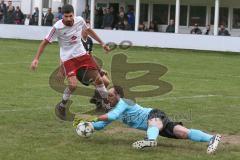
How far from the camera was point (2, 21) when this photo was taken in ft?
148

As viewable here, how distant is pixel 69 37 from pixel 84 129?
2568mm

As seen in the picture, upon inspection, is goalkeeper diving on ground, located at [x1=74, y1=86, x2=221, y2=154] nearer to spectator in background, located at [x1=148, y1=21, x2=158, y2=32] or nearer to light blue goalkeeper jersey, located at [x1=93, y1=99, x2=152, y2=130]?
light blue goalkeeper jersey, located at [x1=93, y1=99, x2=152, y2=130]

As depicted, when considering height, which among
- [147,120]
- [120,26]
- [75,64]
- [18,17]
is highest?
[18,17]

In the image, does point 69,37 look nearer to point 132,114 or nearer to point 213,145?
point 132,114

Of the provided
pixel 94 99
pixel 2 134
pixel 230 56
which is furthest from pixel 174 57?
pixel 2 134

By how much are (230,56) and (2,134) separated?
2564 cm

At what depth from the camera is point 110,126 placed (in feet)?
36.0

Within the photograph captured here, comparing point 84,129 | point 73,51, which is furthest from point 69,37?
point 84,129

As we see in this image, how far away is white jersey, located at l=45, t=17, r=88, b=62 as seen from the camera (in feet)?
37.2

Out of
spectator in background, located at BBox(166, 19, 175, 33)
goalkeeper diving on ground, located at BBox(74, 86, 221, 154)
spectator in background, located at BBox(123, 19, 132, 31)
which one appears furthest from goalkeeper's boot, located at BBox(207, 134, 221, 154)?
spectator in background, located at BBox(166, 19, 175, 33)

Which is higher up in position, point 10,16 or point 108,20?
point 10,16

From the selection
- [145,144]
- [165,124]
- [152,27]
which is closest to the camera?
[145,144]

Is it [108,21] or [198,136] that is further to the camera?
[108,21]

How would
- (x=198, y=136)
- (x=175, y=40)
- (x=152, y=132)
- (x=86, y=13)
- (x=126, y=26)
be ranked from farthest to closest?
(x=86, y=13)
(x=126, y=26)
(x=175, y=40)
(x=198, y=136)
(x=152, y=132)
